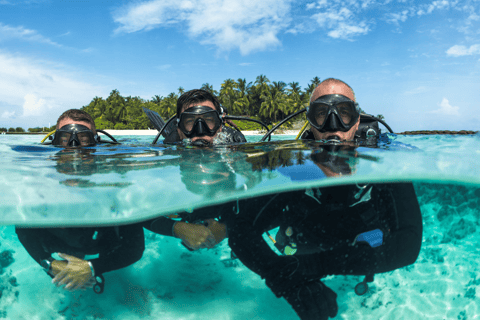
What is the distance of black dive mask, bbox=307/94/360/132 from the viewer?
387 cm

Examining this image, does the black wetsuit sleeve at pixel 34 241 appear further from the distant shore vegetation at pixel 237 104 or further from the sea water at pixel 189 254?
the distant shore vegetation at pixel 237 104

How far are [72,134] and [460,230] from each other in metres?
8.55

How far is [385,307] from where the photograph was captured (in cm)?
431

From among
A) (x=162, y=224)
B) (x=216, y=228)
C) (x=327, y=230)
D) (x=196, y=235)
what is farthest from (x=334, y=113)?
(x=162, y=224)

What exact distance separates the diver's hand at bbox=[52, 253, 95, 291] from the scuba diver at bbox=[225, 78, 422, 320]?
7.07 feet

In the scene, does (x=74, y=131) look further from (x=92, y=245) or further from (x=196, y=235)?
(x=196, y=235)

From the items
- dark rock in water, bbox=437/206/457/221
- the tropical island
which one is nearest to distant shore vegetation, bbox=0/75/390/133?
the tropical island

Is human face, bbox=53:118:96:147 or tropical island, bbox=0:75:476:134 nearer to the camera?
human face, bbox=53:118:96:147

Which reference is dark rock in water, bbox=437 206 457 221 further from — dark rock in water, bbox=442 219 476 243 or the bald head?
the bald head

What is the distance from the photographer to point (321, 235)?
344 centimetres

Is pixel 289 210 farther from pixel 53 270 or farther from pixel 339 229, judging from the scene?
pixel 53 270

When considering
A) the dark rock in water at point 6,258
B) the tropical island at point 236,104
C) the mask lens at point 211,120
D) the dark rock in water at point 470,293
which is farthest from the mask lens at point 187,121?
the tropical island at point 236,104

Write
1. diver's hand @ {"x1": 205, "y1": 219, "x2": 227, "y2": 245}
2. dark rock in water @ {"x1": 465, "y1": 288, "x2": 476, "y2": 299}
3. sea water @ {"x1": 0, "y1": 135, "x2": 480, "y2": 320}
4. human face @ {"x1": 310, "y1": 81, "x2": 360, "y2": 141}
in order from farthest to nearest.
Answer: dark rock in water @ {"x1": 465, "y1": 288, "x2": 476, "y2": 299} < human face @ {"x1": 310, "y1": 81, "x2": 360, "y2": 141} < diver's hand @ {"x1": 205, "y1": 219, "x2": 227, "y2": 245} < sea water @ {"x1": 0, "y1": 135, "x2": 480, "y2": 320}

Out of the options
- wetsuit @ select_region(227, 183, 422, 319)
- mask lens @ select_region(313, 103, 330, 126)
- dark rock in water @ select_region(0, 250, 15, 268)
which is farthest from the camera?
dark rock in water @ select_region(0, 250, 15, 268)
